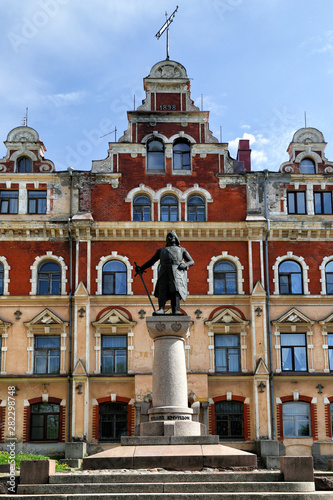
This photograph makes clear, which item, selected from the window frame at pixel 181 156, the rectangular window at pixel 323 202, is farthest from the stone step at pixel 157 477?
the window frame at pixel 181 156

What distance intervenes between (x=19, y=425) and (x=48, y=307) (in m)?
5.46

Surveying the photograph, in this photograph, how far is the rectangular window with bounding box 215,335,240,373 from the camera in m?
34.0

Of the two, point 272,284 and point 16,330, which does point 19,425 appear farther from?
point 272,284

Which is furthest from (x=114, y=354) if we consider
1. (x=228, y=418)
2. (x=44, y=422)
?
(x=228, y=418)

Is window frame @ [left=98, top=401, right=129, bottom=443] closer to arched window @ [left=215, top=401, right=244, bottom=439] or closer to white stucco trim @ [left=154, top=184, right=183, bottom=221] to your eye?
arched window @ [left=215, top=401, right=244, bottom=439]

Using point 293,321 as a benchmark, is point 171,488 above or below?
below

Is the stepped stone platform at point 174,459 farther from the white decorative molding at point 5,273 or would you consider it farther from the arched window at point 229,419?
the white decorative molding at point 5,273

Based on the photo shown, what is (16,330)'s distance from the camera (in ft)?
112

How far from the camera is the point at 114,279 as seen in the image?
34.8m

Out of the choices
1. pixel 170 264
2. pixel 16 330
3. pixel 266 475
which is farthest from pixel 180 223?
pixel 266 475

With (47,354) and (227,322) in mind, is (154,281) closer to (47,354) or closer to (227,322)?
(227,322)

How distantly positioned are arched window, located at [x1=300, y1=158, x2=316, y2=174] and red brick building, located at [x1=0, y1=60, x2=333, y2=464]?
0.16ft

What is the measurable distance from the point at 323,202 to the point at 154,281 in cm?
924

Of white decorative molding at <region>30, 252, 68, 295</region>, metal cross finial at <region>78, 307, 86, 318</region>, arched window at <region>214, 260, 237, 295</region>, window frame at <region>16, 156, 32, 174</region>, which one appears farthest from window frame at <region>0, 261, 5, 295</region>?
arched window at <region>214, 260, 237, 295</region>
